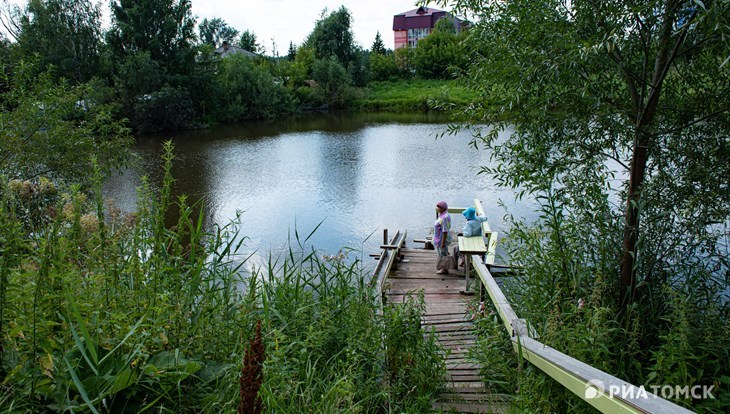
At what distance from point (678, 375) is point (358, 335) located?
207 centimetres

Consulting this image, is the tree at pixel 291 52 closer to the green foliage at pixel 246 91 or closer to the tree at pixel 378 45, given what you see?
the tree at pixel 378 45

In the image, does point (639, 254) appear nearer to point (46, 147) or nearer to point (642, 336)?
point (642, 336)

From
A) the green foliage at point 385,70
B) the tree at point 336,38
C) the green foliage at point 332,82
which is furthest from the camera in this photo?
the green foliage at point 385,70

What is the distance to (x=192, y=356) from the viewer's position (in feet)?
9.25

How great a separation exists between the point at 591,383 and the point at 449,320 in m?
4.31

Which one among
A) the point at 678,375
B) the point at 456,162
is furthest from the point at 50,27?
the point at 678,375

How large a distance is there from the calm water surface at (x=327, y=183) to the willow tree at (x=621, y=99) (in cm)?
277

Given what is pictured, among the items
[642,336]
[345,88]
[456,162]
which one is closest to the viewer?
[642,336]

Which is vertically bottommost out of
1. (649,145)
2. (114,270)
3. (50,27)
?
(114,270)

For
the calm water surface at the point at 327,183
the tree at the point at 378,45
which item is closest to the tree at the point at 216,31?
the tree at the point at 378,45

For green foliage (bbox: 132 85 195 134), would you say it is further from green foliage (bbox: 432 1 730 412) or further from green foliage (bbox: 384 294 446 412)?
green foliage (bbox: 384 294 446 412)

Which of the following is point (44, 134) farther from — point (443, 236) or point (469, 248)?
point (469, 248)

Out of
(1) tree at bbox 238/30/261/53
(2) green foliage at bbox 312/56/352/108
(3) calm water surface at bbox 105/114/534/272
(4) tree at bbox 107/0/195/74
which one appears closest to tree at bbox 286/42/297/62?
(1) tree at bbox 238/30/261/53

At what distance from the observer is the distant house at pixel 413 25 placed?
8281 centimetres
